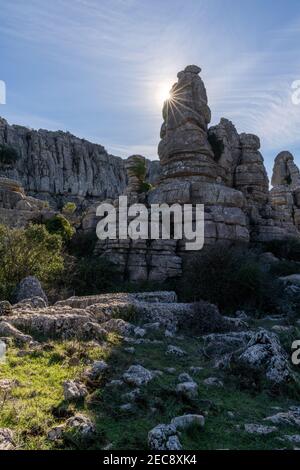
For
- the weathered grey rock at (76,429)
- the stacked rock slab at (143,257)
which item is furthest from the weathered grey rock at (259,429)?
the stacked rock slab at (143,257)

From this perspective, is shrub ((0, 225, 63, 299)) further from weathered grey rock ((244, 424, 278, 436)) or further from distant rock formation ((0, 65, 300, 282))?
weathered grey rock ((244, 424, 278, 436))

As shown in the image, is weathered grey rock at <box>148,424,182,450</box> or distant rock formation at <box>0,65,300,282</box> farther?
distant rock formation at <box>0,65,300,282</box>

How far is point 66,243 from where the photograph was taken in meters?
26.8

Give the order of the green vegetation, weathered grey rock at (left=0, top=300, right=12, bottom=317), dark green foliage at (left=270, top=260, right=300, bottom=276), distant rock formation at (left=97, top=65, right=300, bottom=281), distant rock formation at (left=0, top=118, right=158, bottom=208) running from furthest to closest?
1. distant rock formation at (left=0, top=118, right=158, bottom=208)
2. the green vegetation
3. distant rock formation at (left=97, top=65, right=300, bottom=281)
4. dark green foliage at (left=270, top=260, right=300, bottom=276)
5. weathered grey rock at (left=0, top=300, right=12, bottom=317)

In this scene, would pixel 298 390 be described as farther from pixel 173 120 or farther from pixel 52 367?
pixel 173 120

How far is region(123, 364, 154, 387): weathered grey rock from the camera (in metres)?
5.49

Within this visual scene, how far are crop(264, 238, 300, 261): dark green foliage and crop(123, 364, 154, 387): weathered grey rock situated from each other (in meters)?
21.9

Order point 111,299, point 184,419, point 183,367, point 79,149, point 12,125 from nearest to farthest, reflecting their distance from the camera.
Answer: point 184,419 → point 183,367 → point 111,299 → point 12,125 → point 79,149

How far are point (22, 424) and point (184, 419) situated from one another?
5.36 ft

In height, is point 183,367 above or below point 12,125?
below

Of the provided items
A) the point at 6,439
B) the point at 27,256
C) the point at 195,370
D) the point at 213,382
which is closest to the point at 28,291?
the point at 27,256

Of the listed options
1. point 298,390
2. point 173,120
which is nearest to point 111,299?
point 298,390

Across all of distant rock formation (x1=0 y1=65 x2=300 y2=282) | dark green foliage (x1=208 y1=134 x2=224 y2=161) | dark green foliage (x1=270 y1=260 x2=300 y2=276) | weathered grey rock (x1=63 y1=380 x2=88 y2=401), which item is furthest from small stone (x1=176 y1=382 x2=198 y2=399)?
dark green foliage (x1=208 y1=134 x2=224 y2=161)

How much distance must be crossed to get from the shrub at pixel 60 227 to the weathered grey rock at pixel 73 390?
21.6 m
